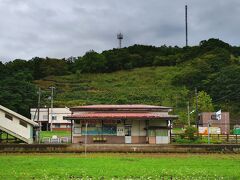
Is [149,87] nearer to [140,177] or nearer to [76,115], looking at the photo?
[76,115]

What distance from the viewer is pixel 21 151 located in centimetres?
3719

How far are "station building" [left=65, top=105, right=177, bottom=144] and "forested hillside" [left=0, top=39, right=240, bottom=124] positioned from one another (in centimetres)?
3323

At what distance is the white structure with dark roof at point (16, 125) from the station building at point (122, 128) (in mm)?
4153

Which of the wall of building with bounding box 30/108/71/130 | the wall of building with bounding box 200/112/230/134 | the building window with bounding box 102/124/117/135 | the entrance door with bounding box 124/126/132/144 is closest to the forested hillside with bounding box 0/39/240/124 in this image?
the wall of building with bounding box 30/108/71/130

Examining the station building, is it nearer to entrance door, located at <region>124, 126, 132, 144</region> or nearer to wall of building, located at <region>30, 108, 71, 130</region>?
entrance door, located at <region>124, 126, 132, 144</region>

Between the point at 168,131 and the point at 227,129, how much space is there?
68.7 feet

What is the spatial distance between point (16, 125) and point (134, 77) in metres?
80.9

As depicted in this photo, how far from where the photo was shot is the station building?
140ft

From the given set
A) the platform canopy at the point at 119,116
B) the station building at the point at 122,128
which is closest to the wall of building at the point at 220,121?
the platform canopy at the point at 119,116

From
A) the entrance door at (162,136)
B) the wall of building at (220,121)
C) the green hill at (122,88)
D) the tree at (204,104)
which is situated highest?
the green hill at (122,88)

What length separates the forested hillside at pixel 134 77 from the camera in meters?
85.9

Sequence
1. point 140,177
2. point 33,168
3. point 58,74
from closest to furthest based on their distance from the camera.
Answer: point 140,177, point 33,168, point 58,74

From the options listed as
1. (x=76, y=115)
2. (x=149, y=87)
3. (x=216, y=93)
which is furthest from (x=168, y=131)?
(x=149, y=87)

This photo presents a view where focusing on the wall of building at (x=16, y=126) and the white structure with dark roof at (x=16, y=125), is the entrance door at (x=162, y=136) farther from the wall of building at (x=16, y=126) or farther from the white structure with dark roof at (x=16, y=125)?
the wall of building at (x=16, y=126)
